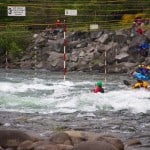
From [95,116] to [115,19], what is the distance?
31964mm

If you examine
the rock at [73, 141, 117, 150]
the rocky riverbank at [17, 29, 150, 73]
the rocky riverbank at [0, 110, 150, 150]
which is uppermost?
the rock at [73, 141, 117, 150]

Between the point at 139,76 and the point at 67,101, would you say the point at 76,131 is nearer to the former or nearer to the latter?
the point at 67,101

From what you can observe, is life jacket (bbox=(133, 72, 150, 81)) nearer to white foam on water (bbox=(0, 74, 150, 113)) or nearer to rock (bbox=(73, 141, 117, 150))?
white foam on water (bbox=(0, 74, 150, 113))

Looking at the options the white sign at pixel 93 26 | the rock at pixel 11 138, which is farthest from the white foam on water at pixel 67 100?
the white sign at pixel 93 26

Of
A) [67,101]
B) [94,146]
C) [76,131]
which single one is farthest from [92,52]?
[94,146]

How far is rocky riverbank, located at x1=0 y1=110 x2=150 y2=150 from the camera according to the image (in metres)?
7.61

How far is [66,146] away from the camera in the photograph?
7.34 m

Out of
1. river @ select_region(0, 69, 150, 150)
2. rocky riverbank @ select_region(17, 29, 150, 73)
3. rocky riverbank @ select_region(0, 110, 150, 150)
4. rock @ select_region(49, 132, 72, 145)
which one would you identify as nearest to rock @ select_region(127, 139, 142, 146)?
rocky riverbank @ select_region(0, 110, 150, 150)

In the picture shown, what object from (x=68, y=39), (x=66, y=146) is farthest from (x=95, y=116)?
(x=68, y=39)

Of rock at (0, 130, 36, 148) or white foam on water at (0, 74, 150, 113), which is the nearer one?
rock at (0, 130, 36, 148)

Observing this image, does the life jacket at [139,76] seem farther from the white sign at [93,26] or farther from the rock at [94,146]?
the white sign at [93,26]

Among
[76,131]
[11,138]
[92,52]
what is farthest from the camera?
[92,52]

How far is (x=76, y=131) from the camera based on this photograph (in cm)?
890

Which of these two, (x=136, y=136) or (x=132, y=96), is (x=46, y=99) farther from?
(x=136, y=136)
